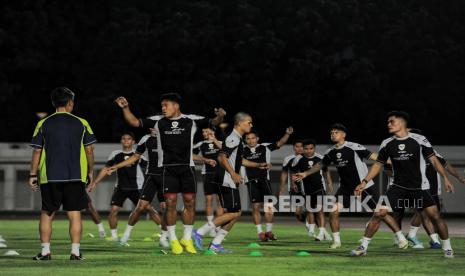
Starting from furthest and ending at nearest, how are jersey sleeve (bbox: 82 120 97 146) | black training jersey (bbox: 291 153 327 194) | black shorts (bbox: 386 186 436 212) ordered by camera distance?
black training jersey (bbox: 291 153 327 194)
black shorts (bbox: 386 186 436 212)
jersey sleeve (bbox: 82 120 97 146)

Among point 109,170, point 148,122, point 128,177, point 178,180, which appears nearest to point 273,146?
point 128,177

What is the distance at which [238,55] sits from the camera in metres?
54.7

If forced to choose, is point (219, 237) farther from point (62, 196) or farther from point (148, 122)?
point (62, 196)

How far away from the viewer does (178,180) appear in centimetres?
1630

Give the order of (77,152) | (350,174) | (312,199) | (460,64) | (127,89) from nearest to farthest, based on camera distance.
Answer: (77,152) → (350,174) → (312,199) → (127,89) → (460,64)

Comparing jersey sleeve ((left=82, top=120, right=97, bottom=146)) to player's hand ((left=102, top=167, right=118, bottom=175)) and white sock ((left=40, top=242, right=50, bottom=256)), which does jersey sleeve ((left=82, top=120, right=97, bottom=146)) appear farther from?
player's hand ((left=102, top=167, right=118, bottom=175))

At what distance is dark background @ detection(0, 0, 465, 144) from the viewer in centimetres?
5381

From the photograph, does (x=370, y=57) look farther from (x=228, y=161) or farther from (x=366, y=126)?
(x=228, y=161)

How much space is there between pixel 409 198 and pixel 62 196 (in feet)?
17.5

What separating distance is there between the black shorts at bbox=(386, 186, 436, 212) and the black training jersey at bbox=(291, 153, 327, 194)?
19.3 feet

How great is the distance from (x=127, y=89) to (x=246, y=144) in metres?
32.3

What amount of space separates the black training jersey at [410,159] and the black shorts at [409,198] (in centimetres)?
7

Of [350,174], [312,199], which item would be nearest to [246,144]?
[312,199]

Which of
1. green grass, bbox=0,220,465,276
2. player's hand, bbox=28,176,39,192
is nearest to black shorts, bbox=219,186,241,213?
green grass, bbox=0,220,465,276
